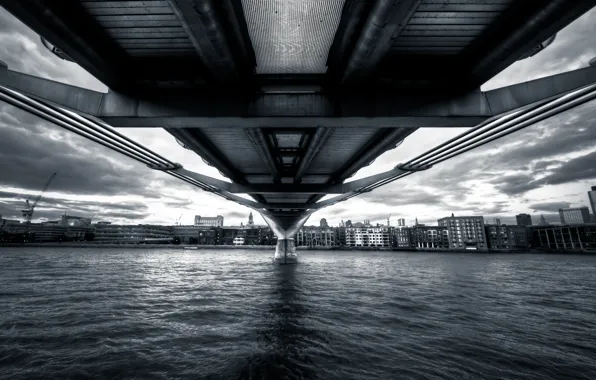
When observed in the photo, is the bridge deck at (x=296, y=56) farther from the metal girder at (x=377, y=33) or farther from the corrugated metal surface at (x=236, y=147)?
the corrugated metal surface at (x=236, y=147)

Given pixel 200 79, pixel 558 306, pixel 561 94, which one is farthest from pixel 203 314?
pixel 558 306

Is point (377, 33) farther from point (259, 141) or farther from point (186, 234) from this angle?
point (186, 234)

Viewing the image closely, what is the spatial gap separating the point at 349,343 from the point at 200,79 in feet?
30.8

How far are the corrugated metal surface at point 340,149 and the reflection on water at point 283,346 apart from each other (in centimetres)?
839

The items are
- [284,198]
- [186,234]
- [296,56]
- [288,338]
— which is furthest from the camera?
[186,234]

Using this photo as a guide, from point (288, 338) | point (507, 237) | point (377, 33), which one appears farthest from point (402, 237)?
point (377, 33)

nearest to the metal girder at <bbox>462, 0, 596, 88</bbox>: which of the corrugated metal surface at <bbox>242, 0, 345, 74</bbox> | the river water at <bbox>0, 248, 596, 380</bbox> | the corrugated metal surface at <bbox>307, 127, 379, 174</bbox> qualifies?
the corrugated metal surface at <bbox>242, 0, 345, 74</bbox>

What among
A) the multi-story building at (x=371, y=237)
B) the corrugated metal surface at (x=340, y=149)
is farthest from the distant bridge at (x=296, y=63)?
the multi-story building at (x=371, y=237)

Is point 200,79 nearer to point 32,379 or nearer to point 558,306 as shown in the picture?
point 32,379

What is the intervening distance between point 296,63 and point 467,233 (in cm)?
18476

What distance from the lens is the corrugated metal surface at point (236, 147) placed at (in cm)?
1209

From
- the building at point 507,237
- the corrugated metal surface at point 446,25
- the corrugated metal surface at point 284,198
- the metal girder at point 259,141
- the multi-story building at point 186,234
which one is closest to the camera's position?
the corrugated metal surface at point 446,25

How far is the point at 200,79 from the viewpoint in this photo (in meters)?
7.14

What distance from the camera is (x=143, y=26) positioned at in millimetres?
5578
